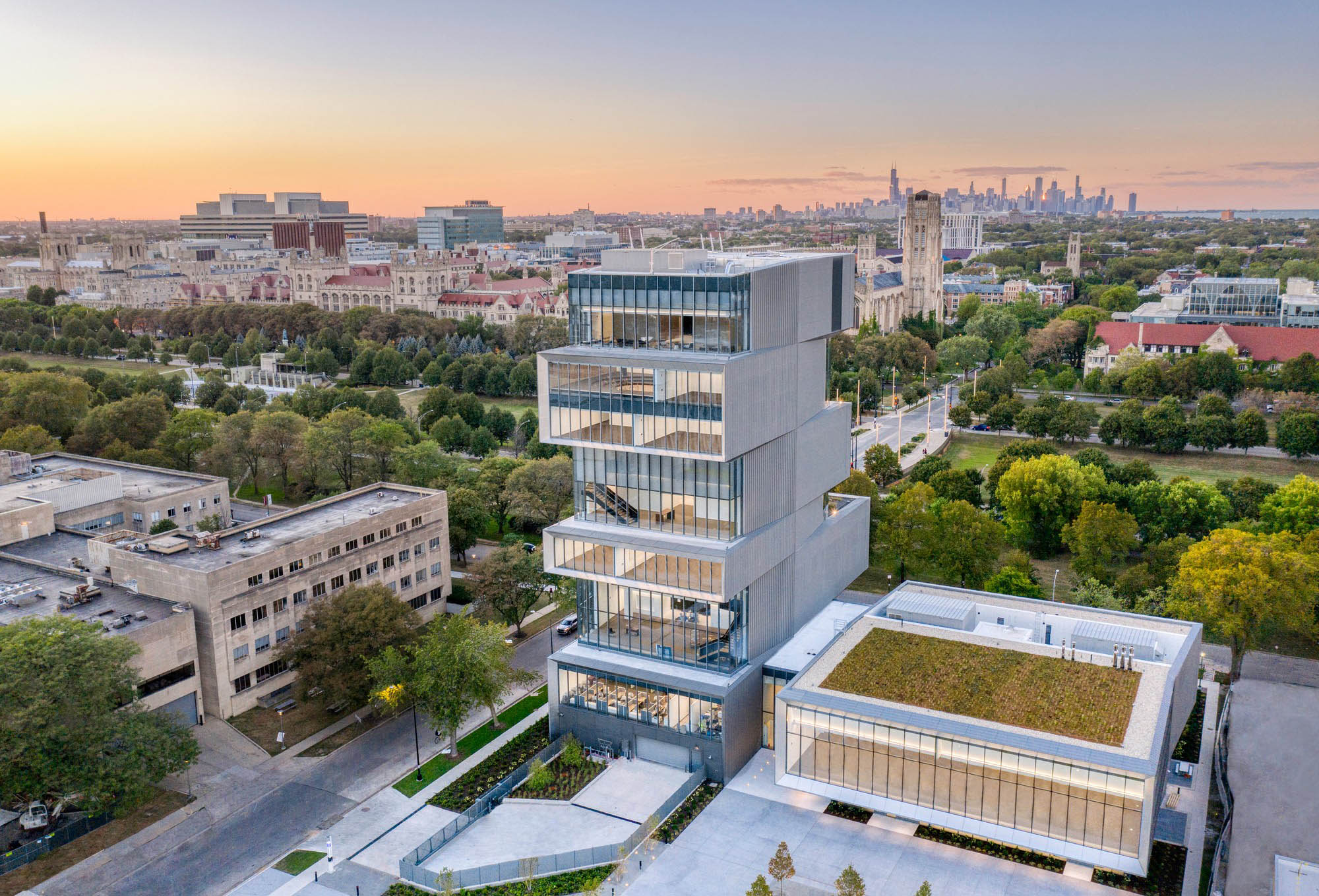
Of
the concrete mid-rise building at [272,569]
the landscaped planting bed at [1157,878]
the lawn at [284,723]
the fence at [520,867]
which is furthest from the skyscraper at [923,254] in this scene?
the fence at [520,867]

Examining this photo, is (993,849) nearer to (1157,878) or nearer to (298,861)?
(1157,878)

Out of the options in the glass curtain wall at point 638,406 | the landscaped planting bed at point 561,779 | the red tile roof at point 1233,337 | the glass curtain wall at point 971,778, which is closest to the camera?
the glass curtain wall at point 971,778

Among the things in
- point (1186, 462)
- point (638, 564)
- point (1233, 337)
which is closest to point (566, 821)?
point (638, 564)

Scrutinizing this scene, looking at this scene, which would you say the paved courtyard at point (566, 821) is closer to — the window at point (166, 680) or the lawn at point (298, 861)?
the lawn at point (298, 861)

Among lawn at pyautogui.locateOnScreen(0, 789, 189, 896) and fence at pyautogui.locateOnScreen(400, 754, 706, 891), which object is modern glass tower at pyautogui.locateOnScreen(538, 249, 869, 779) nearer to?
fence at pyautogui.locateOnScreen(400, 754, 706, 891)

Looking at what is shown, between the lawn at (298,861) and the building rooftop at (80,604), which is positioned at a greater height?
the building rooftop at (80,604)

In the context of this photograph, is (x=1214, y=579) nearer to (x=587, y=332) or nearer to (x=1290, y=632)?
(x=1290, y=632)
